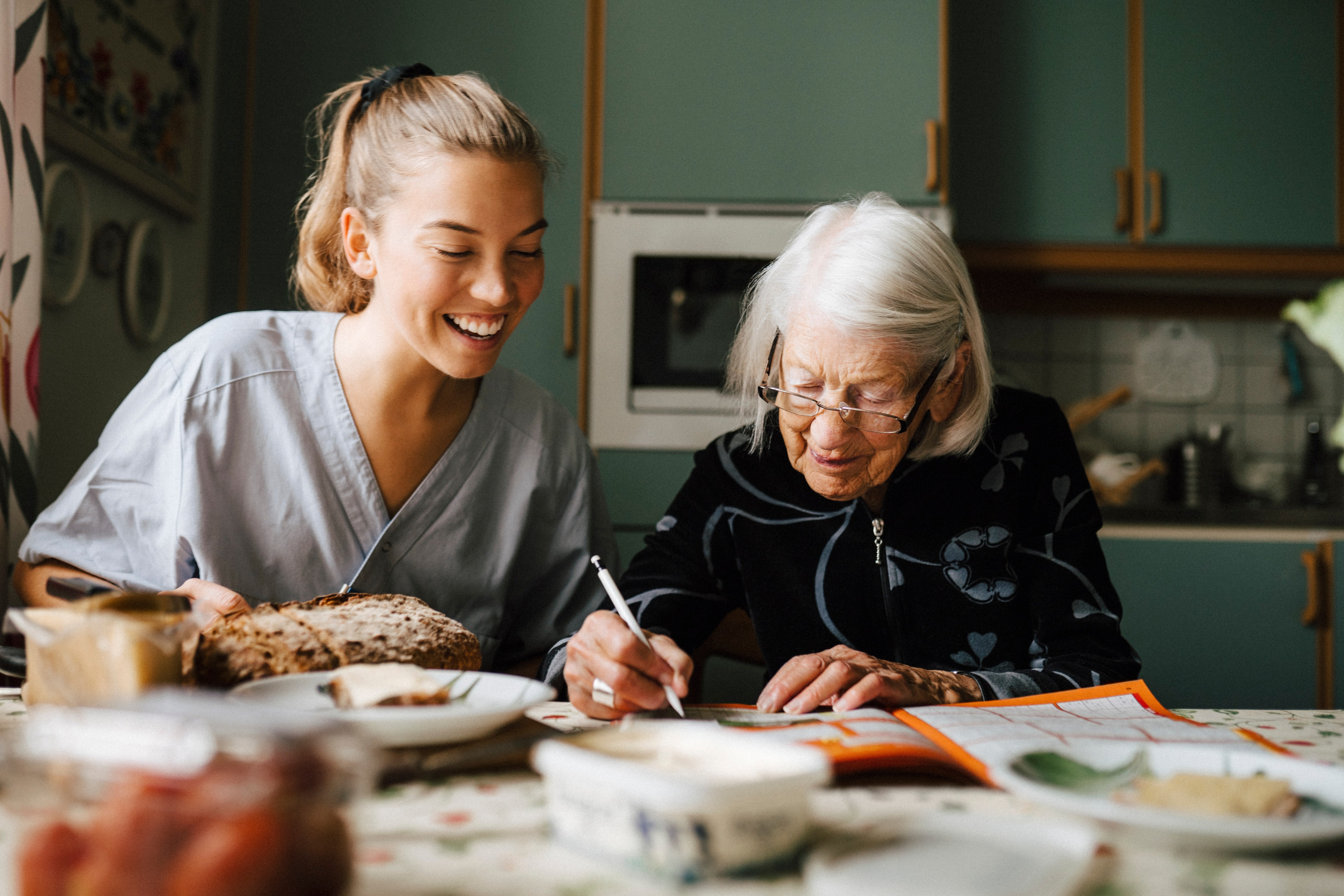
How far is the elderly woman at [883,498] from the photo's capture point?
1095 mm

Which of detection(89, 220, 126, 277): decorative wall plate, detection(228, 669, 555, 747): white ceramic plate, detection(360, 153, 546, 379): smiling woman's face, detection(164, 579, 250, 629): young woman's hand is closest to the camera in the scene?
detection(228, 669, 555, 747): white ceramic plate

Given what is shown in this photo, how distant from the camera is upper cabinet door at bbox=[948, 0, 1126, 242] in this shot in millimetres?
2586

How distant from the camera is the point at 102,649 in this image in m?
0.65

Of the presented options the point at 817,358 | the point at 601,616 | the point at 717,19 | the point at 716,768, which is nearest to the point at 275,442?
the point at 601,616

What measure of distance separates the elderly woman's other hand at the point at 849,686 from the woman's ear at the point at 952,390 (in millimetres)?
369

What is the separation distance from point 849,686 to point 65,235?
5.65ft

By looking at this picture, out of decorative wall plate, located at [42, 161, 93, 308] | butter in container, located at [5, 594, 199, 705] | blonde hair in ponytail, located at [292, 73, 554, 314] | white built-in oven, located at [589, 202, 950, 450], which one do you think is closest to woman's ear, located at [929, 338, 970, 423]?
blonde hair in ponytail, located at [292, 73, 554, 314]

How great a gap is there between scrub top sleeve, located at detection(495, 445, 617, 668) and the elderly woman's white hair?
0.29m

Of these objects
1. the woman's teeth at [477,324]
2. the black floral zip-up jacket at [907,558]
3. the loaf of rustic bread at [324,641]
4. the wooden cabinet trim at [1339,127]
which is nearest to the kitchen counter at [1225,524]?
the wooden cabinet trim at [1339,127]

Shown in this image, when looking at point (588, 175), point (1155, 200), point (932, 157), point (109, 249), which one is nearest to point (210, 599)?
point (109, 249)

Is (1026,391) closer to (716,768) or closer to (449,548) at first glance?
(449,548)

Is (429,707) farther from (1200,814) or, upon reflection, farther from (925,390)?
(925,390)

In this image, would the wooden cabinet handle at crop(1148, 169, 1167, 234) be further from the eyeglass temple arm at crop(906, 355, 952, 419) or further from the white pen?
the white pen

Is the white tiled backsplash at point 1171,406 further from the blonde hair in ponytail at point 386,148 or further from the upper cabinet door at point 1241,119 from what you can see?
the blonde hair in ponytail at point 386,148
